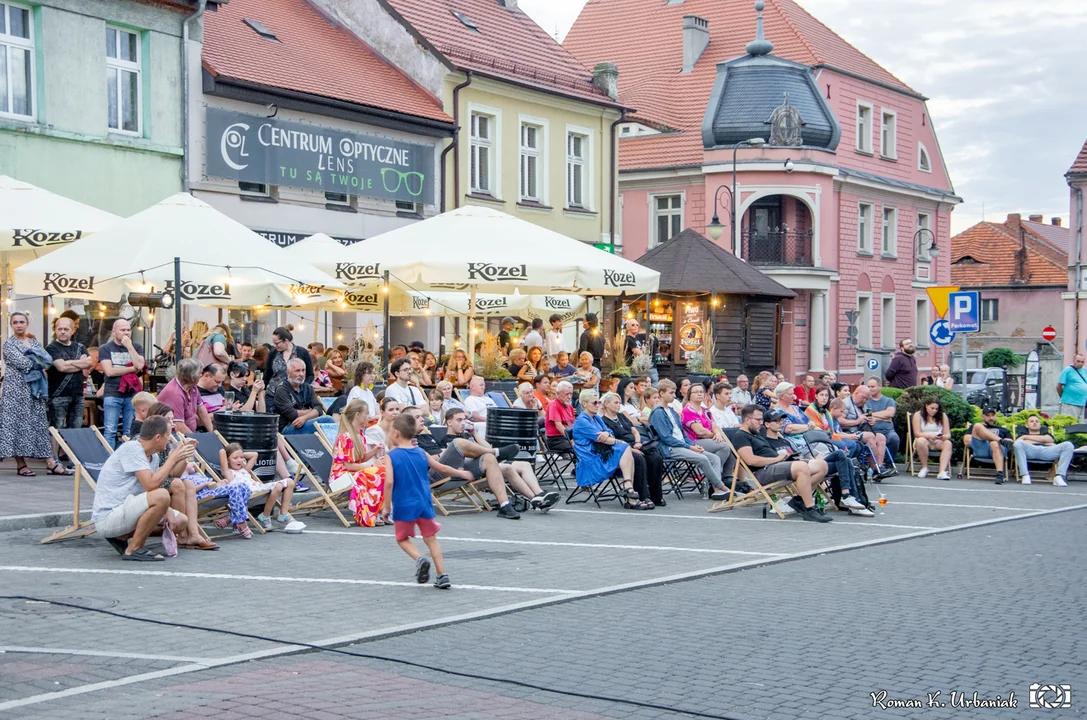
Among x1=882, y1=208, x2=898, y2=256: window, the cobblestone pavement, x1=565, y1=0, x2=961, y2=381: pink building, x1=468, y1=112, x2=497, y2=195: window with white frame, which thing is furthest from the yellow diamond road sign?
x1=882, y1=208, x2=898, y2=256: window

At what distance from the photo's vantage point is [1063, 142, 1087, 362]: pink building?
5175 cm

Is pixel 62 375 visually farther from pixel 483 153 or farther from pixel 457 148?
pixel 483 153

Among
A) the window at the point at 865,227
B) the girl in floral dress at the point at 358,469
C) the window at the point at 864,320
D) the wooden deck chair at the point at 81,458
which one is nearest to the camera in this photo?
the wooden deck chair at the point at 81,458

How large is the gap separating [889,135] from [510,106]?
25.3 m

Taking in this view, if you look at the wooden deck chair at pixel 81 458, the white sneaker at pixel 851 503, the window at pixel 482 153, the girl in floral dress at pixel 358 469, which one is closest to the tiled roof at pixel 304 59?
the window at pixel 482 153

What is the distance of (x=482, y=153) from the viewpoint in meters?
31.4

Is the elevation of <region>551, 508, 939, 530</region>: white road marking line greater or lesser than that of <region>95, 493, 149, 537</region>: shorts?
lesser

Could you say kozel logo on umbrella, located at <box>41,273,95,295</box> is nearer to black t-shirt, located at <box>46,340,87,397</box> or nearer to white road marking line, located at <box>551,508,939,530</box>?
black t-shirt, located at <box>46,340,87,397</box>

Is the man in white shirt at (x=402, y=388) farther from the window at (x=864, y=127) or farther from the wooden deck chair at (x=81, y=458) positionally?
the window at (x=864, y=127)

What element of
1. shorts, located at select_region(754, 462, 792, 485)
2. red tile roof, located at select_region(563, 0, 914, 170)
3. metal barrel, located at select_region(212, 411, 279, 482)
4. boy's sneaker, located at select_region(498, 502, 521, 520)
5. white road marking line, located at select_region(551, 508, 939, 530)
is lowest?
white road marking line, located at select_region(551, 508, 939, 530)

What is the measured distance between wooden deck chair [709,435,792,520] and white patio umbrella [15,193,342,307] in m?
5.39

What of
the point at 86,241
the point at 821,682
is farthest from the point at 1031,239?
the point at 821,682

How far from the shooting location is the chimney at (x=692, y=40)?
2050 inches

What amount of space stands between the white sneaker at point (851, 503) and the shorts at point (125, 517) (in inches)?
314
